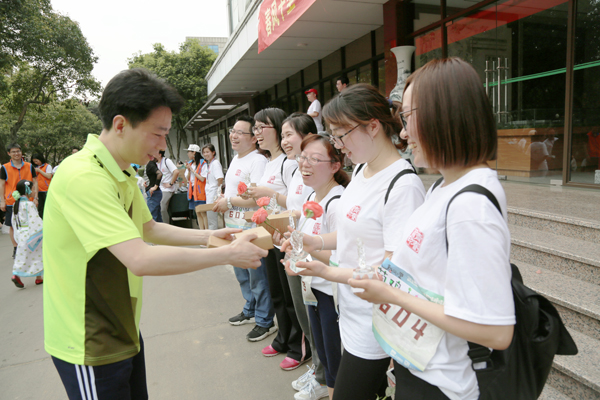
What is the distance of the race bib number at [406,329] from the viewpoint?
111 centimetres

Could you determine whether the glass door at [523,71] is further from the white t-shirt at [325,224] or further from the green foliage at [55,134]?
the green foliage at [55,134]

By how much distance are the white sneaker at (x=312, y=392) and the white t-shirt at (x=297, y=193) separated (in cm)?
128

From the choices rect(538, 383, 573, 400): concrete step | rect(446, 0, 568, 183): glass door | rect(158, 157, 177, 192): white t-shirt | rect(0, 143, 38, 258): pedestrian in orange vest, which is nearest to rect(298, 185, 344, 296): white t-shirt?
rect(538, 383, 573, 400): concrete step

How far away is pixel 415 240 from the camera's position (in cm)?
113

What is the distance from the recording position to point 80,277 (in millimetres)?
1428

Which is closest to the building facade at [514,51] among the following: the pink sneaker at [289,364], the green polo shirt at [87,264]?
the pink sneaker at [289,364]

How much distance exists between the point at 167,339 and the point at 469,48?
20.7ft

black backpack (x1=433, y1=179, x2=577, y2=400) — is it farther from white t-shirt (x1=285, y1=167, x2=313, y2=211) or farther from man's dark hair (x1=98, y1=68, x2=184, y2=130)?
white t-shirt (x1=285, y1=167, x2=313, y2=211)

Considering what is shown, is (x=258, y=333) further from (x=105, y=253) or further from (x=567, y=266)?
(x=567, y=266)

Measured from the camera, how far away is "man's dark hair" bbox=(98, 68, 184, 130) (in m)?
1.51

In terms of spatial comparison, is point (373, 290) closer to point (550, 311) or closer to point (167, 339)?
point (550, 311)

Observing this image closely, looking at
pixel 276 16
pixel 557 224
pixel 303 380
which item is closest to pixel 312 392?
pixel 303 380

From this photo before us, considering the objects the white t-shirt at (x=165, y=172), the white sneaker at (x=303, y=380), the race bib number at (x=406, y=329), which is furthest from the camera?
the white t-shirt at (x=165, y=172)

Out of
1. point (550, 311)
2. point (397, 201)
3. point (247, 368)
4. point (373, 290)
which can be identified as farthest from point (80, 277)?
point (247, 368)
